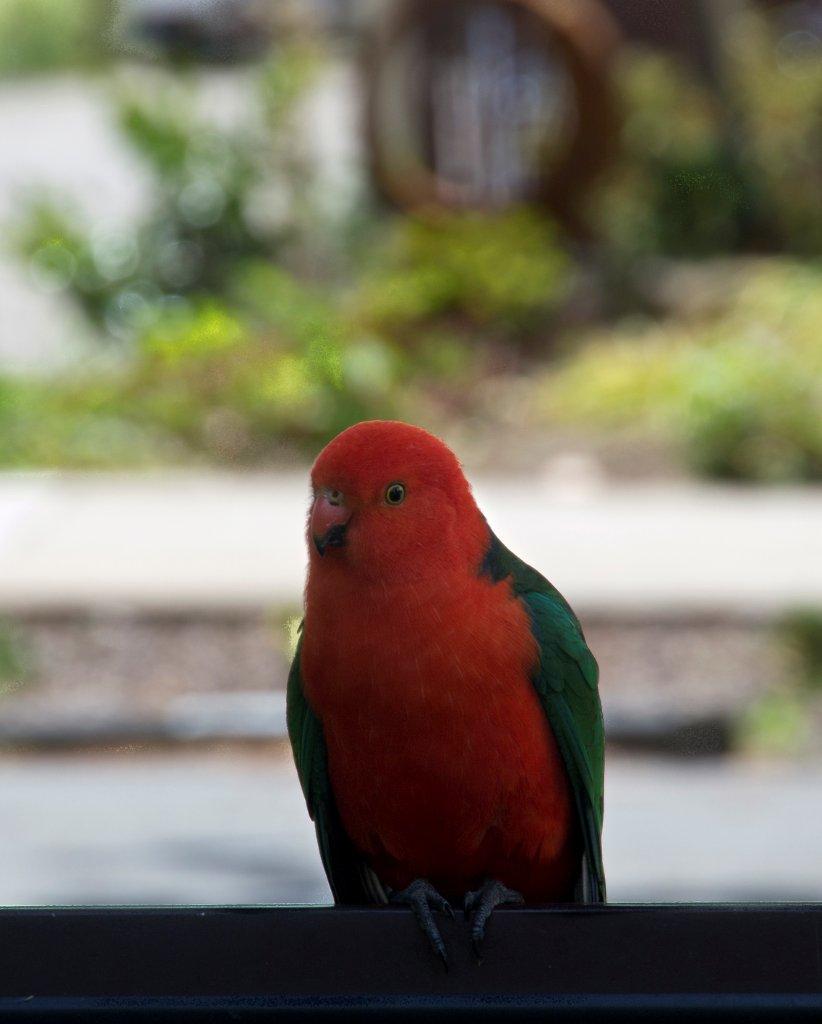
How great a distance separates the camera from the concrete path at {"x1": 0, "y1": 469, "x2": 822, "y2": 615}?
545cm

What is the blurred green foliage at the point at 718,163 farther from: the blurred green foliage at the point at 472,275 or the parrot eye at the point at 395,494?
the parrot eye at the point at 395,494

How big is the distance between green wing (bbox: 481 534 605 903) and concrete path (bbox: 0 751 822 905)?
2388 millimetres

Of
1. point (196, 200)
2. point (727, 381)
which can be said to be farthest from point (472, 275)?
point (727, 381)

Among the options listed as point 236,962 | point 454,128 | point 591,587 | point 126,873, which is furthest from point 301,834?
point 454,128

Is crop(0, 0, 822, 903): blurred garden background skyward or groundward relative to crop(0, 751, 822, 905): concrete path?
skyward

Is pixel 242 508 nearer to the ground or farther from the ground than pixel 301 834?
farther from the ground

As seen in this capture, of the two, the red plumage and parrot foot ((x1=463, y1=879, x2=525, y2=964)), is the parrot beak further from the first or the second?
parrot foot ((x1=463, y1=879, x2=525, y2=964))

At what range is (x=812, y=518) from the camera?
6215 millimetres

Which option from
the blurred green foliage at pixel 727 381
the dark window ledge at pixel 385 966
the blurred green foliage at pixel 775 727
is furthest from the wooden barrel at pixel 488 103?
the dark window ledge at pixel 385 966

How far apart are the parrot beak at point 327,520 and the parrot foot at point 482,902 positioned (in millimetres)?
328

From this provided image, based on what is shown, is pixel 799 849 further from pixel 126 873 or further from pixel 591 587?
pixel 126 873

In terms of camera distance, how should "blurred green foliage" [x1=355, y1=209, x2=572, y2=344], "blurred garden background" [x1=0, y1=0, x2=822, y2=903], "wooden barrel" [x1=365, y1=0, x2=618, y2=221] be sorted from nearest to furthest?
"blurred garden background" [x1=0, y1=0, x2=822, y2=903], "blurred green foliage" [x1=355, y1=209, x2=572, y2=344], "wooden barrel" [x1=365, y1=0, x2=618, y2=221]

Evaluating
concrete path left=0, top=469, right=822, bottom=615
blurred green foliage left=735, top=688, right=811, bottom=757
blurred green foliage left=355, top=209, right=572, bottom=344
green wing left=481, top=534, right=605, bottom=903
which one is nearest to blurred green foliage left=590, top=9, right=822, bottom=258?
blurred green foliage left=355, top=209, right=572, bottom=344

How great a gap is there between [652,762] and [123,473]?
8.75 ft
